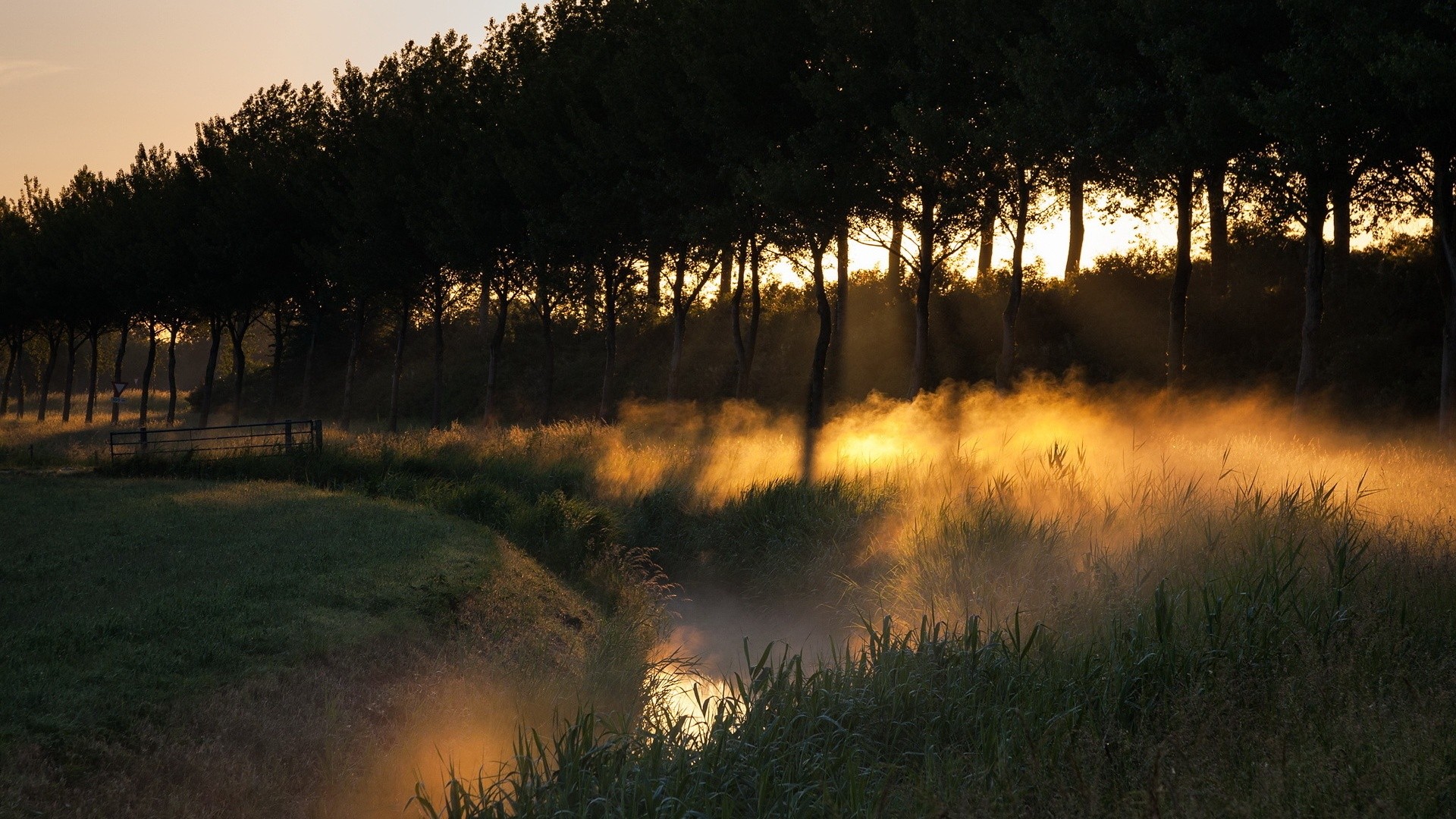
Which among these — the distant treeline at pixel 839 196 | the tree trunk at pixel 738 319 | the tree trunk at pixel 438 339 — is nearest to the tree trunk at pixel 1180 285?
the distant treeline at pixel 839 196

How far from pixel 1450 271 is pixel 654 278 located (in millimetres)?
22357

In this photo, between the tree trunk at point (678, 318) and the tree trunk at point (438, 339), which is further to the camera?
the tree trunk at point (438, 339)

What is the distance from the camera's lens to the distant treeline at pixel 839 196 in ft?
58.6

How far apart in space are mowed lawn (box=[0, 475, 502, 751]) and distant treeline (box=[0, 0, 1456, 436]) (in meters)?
13.2

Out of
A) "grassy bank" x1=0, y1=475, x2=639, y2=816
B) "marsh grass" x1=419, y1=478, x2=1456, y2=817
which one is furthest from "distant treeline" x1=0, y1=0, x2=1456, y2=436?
"grassy bank" x1=0, y1=475, x2=639, y2=816

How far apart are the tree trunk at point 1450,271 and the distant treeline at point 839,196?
61mm

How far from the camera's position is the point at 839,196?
26203mm

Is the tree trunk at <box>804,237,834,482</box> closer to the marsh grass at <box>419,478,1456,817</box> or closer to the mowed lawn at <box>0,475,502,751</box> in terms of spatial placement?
the mowed lawn at <box>0,475,502,751</box>

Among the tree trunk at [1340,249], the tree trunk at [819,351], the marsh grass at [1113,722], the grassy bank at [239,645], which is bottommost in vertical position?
the grassy bank at [239,645]

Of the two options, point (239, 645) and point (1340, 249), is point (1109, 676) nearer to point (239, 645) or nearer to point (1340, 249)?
point (239, 645)

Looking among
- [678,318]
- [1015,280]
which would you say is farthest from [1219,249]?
[678,318]

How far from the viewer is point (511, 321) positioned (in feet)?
177

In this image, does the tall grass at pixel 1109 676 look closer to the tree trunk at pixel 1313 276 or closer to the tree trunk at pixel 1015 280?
the tree trunk at pixel 1313 276

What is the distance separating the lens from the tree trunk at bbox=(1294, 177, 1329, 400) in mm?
18125
